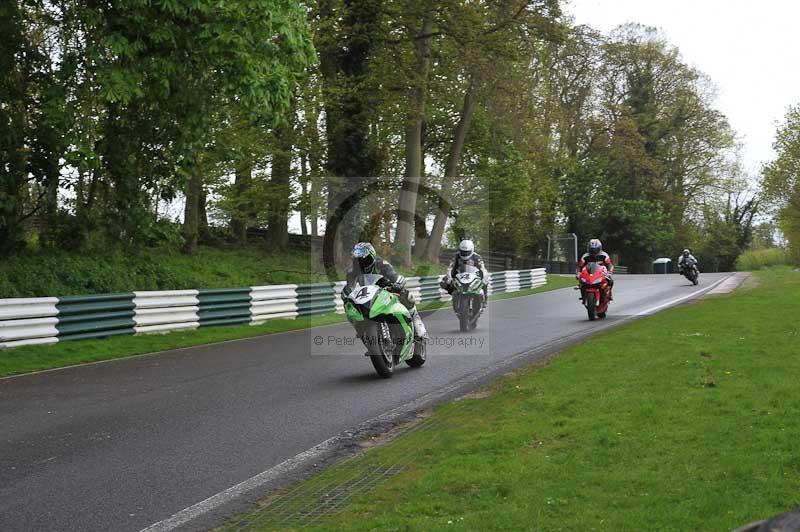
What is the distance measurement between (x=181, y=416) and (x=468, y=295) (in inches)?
375

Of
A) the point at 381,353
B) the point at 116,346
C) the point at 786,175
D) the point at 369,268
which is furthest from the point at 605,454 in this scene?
the point at 786,175

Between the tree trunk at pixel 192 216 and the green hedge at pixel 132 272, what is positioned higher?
the tree trunk at pixel 192 216

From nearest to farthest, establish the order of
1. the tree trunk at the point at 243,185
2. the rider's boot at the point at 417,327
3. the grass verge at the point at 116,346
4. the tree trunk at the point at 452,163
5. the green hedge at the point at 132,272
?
the rider's boot at the point at 417,327 → the grass verge at the point at 116,346 → the green hedge at the point at 132,272 → the tree trunk at the point at 243,185 → the tree trunk at the point at 452,163

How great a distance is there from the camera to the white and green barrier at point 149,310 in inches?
561

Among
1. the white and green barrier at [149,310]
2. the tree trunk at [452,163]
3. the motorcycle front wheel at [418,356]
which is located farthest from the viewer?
the tree trunk at [452,163]

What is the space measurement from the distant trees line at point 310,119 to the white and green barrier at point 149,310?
1980 millimetres

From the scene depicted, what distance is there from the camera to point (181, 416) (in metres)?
9.04

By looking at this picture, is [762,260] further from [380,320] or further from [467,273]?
[380,320]

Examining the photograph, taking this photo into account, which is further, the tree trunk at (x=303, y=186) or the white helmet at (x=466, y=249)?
the tree trunk at (x=303, y=186)

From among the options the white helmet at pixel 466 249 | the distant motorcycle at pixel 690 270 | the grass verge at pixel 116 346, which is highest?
the white helmet at pixel 466 249

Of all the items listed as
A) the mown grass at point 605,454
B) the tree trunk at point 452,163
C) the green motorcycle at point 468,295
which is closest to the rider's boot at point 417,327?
the mown grass at point 605,454

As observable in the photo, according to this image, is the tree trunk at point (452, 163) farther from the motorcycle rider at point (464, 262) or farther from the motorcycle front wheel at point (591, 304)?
the motorcycle rider at point (464, 262)

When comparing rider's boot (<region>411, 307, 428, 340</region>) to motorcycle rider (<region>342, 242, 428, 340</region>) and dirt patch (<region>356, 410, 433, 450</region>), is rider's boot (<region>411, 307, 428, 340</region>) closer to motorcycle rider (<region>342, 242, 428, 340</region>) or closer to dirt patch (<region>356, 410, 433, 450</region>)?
motorcycle rider (<region>342, 242, 428, 340</region>)

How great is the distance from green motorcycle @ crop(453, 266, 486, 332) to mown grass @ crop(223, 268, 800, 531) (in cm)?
618
